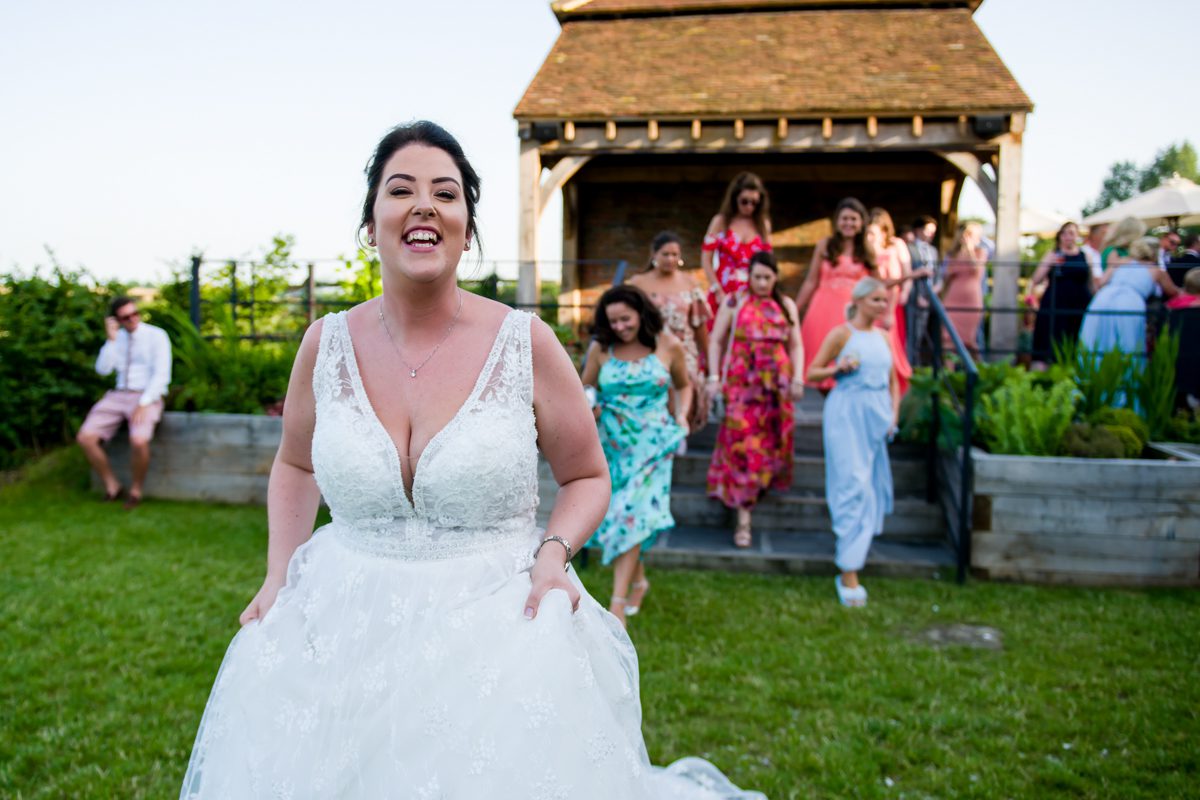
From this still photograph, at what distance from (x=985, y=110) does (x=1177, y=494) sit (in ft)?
20.3

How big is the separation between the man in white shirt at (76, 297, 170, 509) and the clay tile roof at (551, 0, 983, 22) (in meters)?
8.54

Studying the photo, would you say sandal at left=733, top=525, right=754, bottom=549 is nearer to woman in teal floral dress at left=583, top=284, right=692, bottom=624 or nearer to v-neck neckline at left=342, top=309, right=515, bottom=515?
woman in teal floral dress at left=583, top=284, right=692, bottom=624

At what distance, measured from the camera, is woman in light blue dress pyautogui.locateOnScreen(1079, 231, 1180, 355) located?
27.9 ft

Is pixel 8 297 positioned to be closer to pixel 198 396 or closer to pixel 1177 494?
pixel 198 396

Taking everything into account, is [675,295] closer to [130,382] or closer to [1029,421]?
[1029,421]

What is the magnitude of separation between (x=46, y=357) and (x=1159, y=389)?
10185 millimetres

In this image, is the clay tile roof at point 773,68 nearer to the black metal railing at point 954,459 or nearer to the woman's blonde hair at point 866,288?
the black metal railing at point 954,459

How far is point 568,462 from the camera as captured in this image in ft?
7.40

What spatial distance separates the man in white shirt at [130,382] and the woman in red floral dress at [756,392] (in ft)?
16.9

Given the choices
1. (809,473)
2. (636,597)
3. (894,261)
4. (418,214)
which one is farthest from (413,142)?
(894,261)

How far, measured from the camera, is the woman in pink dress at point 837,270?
775cm

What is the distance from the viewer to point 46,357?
916 cm

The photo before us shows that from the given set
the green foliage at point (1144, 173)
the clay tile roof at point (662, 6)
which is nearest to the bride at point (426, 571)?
the clay tile roof at point (662, 6)

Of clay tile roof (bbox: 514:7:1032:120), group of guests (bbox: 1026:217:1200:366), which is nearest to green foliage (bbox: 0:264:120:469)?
clay tile roof (bbox: 514:7:1032:120)
